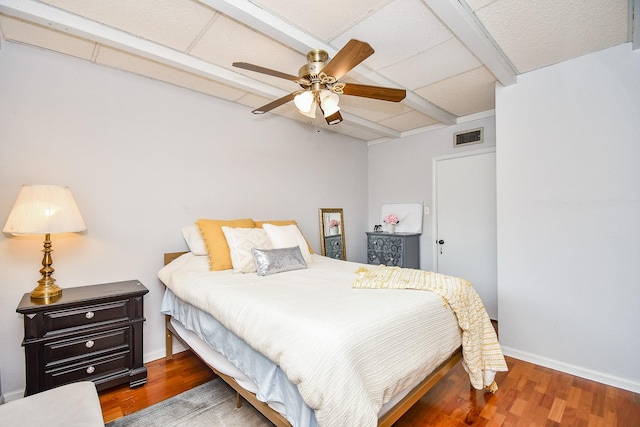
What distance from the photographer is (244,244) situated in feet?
8.50

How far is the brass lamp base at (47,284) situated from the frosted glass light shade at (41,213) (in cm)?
19

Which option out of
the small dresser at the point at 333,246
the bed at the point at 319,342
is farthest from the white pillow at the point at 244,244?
the small dresser at the point at 333,246

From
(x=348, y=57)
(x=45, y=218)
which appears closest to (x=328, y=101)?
(x=348, y=57)

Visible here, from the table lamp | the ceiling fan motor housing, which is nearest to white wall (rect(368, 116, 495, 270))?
the ceiling fan motor housing

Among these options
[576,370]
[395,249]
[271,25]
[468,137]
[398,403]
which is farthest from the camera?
[395,249]

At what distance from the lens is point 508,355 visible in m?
2.75

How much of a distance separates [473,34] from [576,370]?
8.87 ft

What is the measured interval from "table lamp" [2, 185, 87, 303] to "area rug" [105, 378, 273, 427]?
99 cm

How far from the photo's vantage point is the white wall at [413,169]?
391 cm

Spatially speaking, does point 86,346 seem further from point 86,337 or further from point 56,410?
point 56,410

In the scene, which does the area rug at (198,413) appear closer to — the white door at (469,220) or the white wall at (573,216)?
the white wall at (573,216)

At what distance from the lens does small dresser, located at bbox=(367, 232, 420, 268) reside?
395 centimetres

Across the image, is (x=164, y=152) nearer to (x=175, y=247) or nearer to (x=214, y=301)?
(x=175, y=247)

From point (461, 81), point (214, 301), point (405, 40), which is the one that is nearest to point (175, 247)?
point (214, 301)
